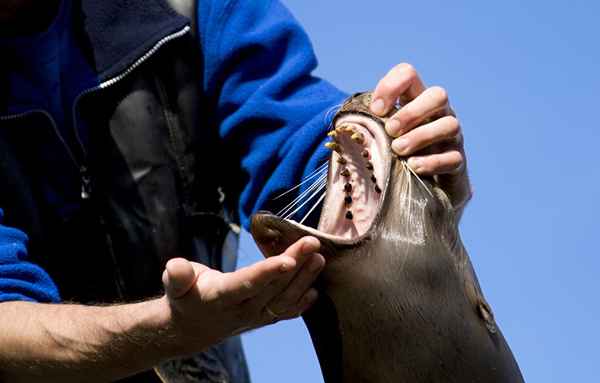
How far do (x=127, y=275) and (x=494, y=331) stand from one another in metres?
1.31

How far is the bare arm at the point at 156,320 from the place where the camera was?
11.7 ft

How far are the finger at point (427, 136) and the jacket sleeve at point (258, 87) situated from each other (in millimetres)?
651

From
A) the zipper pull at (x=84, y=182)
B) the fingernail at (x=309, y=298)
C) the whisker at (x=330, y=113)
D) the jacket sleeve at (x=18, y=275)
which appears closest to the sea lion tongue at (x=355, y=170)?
A: the fingernail at (x=309, y=298)

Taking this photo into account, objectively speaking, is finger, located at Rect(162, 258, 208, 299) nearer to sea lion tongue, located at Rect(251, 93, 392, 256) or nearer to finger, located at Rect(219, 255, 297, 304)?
finger, located at Rect(219, 255, 297, 304)

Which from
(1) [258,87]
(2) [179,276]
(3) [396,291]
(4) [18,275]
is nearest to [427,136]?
(3) [396,291]

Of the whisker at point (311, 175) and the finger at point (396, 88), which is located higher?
the finger at point (396, 88)

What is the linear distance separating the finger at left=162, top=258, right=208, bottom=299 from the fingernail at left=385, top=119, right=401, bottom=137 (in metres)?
0.58

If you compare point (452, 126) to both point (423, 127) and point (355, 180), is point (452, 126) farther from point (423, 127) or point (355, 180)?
point (355, 180)

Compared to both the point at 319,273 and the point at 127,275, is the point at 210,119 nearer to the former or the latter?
the point at 127,275

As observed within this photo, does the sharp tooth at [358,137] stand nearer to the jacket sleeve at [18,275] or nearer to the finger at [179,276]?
the finger at [179,276]

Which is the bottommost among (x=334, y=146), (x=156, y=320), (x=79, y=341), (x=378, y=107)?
(x=79, y=341)

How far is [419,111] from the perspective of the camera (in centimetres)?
393

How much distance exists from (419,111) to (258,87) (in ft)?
2.98

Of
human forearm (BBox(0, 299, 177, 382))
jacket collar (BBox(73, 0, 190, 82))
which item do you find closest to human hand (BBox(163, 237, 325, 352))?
human forearm (BBox(0, 299, 177, 382))
